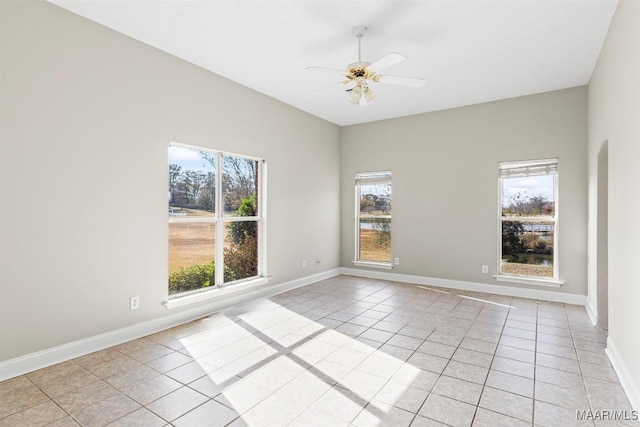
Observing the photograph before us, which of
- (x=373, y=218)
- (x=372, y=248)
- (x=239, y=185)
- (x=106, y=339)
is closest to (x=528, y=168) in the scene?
(x=373, y=218)

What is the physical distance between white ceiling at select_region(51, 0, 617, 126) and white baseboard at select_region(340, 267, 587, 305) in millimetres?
2855

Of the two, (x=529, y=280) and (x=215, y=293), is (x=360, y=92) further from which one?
(x=529, y=280)

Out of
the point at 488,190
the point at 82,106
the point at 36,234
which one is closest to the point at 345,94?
the point at 488,190

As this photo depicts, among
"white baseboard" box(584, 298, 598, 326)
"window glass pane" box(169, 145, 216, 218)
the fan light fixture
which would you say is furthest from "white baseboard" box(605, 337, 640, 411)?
"window glass pane" box(169, 145, 216, 218)

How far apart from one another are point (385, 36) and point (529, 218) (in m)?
3.52

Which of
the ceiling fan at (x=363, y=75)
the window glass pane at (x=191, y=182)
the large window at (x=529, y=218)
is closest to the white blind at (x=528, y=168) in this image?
the large window at (x=529, y=218)

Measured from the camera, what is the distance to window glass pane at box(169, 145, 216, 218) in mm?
3764

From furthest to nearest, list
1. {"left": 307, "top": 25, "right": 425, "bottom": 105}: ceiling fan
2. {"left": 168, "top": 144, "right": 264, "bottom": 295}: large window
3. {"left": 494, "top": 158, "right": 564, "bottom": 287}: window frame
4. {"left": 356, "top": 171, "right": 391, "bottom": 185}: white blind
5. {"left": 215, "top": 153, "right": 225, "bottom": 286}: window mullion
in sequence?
{"left": 356, "top": 171, "right": 391, "bottom": 185}: white blind, {"left": 494, "top": 158, "right": 564, "bottom": 287}: window frame, {"left": 215, "top": 153, "right": 225, "bottom": 286}: window mullion, {"left": 168, "top": 144, "right": 264, "bottom": 295}: large window, {"left": 307, "top": 25, "right": 425, "bottom": 105}: ceiling fan

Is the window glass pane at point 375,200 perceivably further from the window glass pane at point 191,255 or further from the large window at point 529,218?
the window glass pane at point 191,255

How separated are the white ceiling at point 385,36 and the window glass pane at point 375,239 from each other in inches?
102

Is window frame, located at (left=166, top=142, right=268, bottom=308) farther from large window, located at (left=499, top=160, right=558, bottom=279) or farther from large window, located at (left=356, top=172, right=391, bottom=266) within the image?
large window, located at (left=499, top=160, right=558, bottom=279)

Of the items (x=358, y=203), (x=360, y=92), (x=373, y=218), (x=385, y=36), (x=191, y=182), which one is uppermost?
(x=385, y=36)

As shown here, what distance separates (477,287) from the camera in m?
5.23

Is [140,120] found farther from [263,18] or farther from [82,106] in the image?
[263,18]
